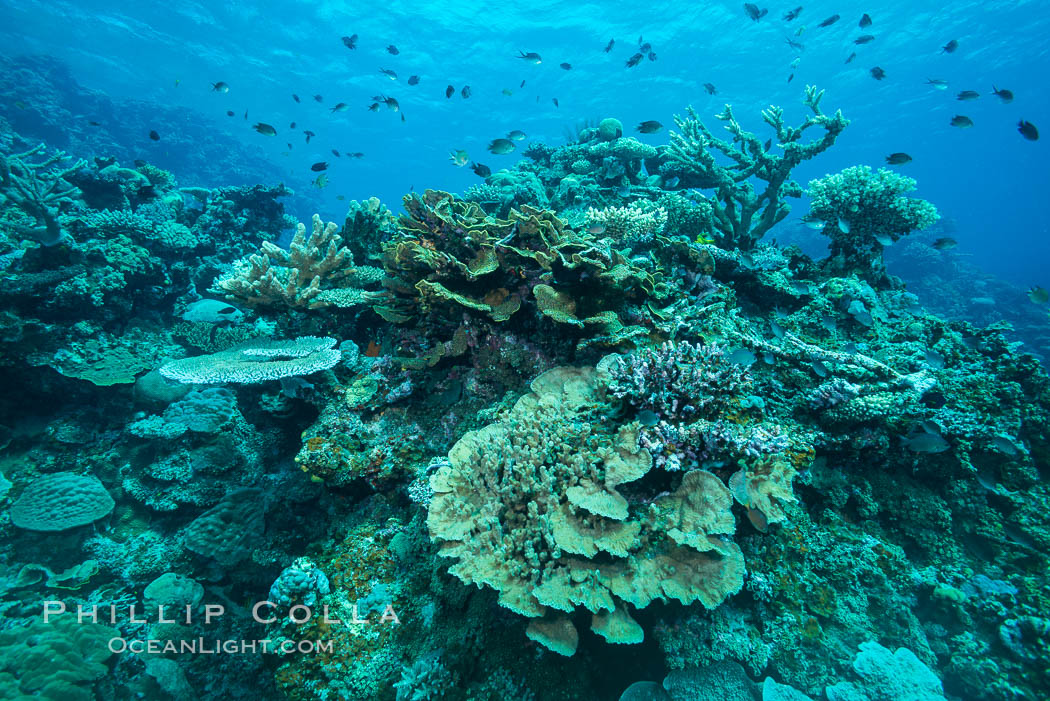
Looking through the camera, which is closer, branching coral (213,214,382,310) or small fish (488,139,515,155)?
branching coral (213,214,382,310)

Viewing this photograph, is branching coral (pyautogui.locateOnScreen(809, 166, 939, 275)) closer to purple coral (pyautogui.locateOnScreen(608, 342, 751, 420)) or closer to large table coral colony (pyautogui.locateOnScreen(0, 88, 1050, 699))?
large table coral colony (pyautogui.locateOnScreen(0, 88, 1050, 699))

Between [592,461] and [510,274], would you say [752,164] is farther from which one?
[592,461]

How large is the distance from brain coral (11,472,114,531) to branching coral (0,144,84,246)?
3.82 metres

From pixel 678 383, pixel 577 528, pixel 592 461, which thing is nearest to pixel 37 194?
pixel 592 461

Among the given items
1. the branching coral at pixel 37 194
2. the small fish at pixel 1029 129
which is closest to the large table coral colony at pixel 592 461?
the branching coral at pixel 37 194

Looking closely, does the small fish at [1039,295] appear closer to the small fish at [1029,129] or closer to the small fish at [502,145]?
the small fish at [1029,129]

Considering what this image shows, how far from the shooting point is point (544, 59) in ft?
131

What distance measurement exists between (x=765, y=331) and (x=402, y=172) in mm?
96379

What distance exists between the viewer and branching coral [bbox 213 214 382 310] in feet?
15.7

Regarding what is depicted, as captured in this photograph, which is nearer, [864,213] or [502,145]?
[864,213]

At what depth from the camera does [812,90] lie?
7703mm

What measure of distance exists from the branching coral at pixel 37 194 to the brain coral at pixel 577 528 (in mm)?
8013

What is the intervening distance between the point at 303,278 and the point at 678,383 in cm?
486

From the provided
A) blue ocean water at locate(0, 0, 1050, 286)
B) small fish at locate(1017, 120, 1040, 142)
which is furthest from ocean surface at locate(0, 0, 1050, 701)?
blue ocean water at locate(0, 0, 1050, 286)
